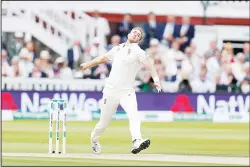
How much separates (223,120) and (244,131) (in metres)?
4.67

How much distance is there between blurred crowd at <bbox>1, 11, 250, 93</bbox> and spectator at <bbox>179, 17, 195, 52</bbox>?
0.20 metres

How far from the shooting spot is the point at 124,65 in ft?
46.1

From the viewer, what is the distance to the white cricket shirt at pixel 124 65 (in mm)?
14047

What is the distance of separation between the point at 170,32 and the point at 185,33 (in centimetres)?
48

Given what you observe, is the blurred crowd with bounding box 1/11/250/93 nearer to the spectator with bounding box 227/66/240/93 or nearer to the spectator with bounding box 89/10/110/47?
the spectator with bounding box 227/66/240/93

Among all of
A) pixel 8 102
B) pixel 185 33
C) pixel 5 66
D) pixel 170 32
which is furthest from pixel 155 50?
pixel 8 102

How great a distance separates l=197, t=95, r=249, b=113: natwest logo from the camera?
26234 millimetres

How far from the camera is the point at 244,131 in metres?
21.4

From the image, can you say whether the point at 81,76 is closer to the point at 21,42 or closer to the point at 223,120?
the point at 21,42

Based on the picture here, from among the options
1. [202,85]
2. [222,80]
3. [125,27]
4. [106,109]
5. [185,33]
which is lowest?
[202,85]

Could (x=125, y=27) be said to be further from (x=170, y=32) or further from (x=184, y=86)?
(x=184, y=86)

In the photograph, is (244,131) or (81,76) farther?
(81,76)

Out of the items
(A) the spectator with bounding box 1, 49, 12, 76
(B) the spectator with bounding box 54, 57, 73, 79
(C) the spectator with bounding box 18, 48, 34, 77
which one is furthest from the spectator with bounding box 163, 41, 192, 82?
(A) the spectator with bounding box 1, 49, 12, 76

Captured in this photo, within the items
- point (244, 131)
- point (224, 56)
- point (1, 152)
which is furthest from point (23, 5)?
point (1, 152)
